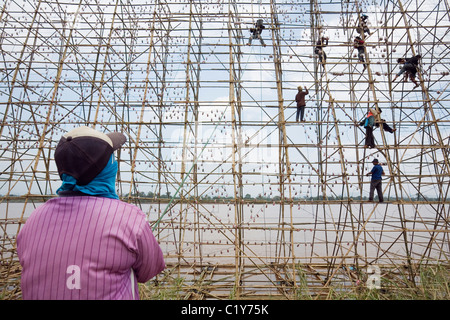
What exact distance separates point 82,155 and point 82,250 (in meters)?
0.31

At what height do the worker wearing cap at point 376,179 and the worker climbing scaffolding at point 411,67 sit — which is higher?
the worker climbing scaffolding at point 411,67

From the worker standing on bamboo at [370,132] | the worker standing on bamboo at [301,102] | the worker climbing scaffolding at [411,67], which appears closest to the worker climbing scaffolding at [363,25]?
the worker climbing scaffolding at [411,67]

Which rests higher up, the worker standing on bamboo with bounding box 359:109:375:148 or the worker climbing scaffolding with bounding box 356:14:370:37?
the worker climbing scaffolding with bounding box 356:14:370:37

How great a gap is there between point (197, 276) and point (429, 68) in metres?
10.1

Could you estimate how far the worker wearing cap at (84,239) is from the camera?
73cm

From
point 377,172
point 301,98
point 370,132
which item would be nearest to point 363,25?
point 301,98

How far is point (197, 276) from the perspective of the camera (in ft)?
25.4

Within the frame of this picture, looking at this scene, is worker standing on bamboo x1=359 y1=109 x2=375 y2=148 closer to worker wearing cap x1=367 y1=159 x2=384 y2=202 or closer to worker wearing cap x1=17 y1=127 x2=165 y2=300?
worker wearing cap x1=367 y1=159 x2=384 y2=202

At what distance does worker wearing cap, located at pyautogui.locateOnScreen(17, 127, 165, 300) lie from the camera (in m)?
0.73

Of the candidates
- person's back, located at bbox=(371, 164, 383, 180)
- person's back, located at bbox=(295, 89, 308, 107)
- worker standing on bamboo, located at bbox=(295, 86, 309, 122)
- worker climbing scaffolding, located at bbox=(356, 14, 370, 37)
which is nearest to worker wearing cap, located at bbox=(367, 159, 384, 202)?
person's back, located at bbox=(371, 164, 383, 180)

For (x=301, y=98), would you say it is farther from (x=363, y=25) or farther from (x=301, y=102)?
(x=363, y=25)

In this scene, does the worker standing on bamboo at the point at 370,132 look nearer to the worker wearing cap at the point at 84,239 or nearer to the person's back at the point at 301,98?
the person's back at the point at 301,98

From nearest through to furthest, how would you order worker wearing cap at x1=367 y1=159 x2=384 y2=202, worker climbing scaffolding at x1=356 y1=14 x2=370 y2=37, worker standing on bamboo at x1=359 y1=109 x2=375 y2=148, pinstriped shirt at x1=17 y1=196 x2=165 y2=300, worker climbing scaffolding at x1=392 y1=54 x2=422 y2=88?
pinstriped shirt at x1=17 y1=196 x2=165 y2=300 → worker standing on bamboo at x1=359 y1=109 x2=375 y2=148 → worker wearing cap at x1=367 y1=159 x2=384 y2=202 → worker climbing scaffolding at x1=392 y1=54 x2=422 y2=88 → worker climbing scaffolding at x1=356 y1=14 x2=370 y2=37
